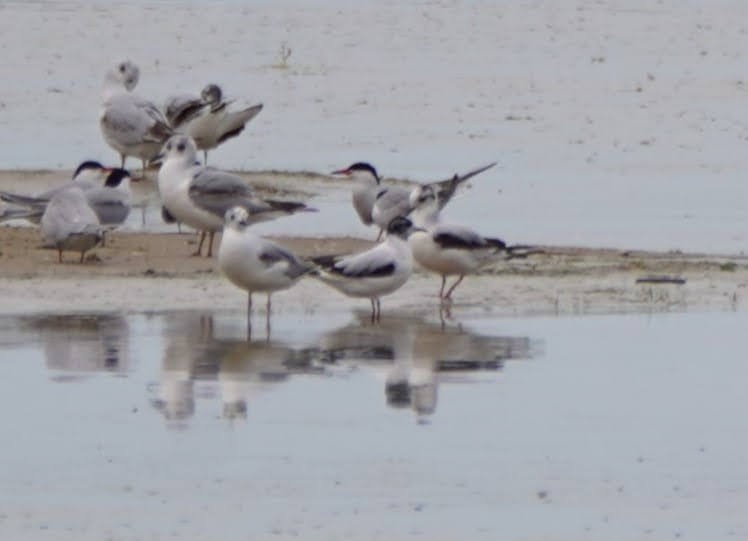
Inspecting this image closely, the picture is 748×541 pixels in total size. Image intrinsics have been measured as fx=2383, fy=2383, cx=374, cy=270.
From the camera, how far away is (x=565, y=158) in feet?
76.5

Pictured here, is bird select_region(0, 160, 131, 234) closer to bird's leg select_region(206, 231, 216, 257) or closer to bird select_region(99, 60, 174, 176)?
bird's leg select_region(206, 231, 216, 257)

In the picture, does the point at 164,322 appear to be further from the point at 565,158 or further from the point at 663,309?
the point at 565,158

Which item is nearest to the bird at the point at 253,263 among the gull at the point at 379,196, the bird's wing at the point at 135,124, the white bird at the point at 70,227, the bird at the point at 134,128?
the white bird at the point at 70,227

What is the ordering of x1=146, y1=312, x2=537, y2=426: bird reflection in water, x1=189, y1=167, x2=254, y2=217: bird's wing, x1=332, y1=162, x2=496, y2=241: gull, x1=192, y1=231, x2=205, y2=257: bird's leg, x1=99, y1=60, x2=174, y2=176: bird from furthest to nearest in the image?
x1=99, y1=60, x2=174, y2=176: bird < x1=332, y1=162, x2=496, y2=241: gull < x1=192, y1=231, x2=205, y2=257: bird's leg < x1=189, y1=167, x2=254, y2=217: bird's wing < x1=146, y1=312, x2=537, y2=426: bird reflection in water

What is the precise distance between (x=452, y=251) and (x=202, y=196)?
96.1 inches

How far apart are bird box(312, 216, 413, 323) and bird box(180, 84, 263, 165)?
7031 mm

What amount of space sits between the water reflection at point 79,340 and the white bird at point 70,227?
6.91 feet

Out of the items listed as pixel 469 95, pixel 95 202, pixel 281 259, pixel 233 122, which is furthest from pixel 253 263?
pixel 469 95

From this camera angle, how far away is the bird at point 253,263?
1438cm

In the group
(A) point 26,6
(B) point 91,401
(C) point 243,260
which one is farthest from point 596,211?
(A) point 26,6

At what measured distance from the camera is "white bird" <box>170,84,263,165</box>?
22.0 meters

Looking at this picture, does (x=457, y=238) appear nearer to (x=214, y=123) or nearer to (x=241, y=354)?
(x=241, y=354)

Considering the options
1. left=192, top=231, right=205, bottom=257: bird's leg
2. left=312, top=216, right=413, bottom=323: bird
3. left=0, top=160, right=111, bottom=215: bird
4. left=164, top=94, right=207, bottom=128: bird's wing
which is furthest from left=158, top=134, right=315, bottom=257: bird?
left=164, top=94, right=207, bottom=128: bird's wing

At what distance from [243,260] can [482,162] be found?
28.3ft
